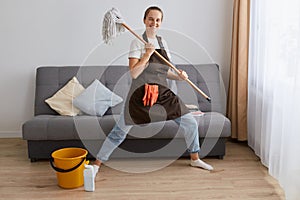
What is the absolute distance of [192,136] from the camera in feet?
10.9

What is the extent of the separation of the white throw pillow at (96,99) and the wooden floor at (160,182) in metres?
0.56

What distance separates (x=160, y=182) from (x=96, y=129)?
29.5 inches

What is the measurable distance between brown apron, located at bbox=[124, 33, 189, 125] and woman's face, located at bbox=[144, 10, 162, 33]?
0.09 m

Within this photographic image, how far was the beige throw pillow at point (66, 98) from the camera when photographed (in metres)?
3.79

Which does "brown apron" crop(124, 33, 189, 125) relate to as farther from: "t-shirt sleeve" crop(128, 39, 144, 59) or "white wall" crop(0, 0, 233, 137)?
"white wall" crop(0, 0, 233, 137)

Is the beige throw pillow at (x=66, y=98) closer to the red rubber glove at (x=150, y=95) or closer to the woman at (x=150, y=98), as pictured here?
the woman at (x=150, y=98)

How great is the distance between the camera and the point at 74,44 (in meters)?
4.18

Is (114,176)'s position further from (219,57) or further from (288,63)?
(219,57)

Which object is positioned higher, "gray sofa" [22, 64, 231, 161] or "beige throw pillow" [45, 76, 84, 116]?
"beige throw pillow" [45, 76, 84, 116]

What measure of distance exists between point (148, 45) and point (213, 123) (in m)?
0.97

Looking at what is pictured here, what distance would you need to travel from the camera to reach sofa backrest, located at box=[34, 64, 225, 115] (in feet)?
12.9

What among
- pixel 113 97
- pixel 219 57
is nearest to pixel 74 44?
pixel 113 97

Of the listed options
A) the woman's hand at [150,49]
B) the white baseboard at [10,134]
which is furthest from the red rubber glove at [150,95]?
the white baseboard at [10,134]

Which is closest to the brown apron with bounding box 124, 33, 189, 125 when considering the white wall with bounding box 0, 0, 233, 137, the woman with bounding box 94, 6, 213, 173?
the woman with bounding box 94, 6, 213, 173
